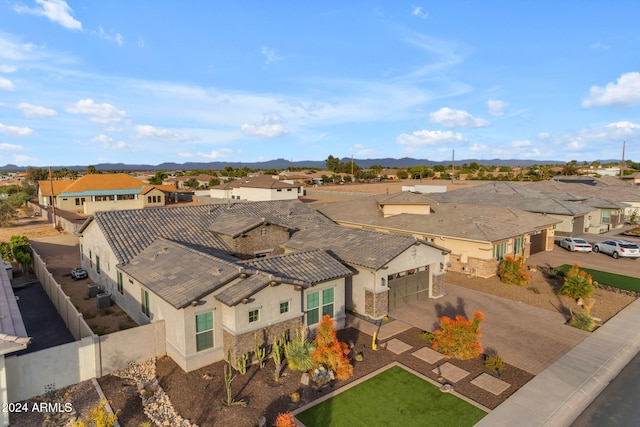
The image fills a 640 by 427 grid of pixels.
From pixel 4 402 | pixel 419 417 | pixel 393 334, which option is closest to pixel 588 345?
pixel 393 334

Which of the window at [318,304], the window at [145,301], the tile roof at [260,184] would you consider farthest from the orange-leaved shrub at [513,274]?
the tile roof at [260,184]

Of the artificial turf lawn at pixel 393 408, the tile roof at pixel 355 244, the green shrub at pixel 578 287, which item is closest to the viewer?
the artificial turf lawn at pixel 393 408

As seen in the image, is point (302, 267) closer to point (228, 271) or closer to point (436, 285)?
point (228, 271)

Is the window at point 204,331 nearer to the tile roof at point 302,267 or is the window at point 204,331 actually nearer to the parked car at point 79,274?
the tile roof at point 302,267

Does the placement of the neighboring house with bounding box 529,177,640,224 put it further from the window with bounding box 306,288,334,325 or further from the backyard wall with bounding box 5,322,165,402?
the backyard wall with bounding box 5,322,165,402

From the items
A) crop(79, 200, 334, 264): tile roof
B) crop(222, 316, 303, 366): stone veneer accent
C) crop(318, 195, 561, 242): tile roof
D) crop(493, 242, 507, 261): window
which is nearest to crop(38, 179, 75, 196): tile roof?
crop(79, 200, 334, 264): tile roof

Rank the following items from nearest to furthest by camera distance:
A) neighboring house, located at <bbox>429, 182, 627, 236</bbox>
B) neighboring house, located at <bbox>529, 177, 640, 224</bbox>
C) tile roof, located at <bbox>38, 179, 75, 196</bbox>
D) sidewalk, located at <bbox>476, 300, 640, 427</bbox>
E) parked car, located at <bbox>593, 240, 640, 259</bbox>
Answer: sidewalk, located at <bbox>476, 300, 640, 427</bbox>
parked car, located at <bbox>593, 240, 640, 259</bbox>
neighboring house, located at <bbox>429, 182, 627, 236</bbox>
neighboring house, located at <bbox>529, 177, 640, 224</bbox>
tile roof, located at <bbox>38, 179, 75, 196</bbox>

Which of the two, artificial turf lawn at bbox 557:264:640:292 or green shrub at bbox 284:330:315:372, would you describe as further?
artificial turf lawn at bbox 557:264:640:292
